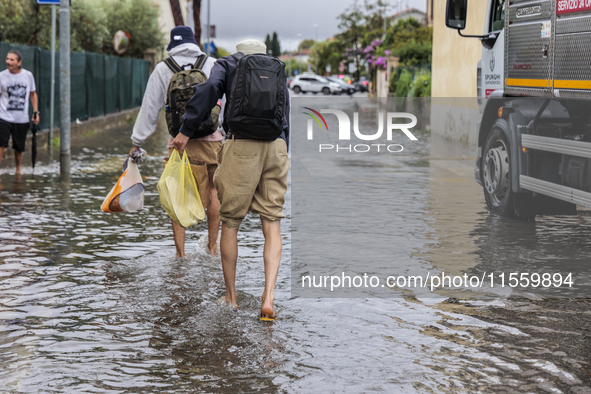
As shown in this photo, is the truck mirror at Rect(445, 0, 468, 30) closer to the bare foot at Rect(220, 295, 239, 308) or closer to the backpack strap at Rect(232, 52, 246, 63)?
the backpack strap at Rect(232, 52, 246, 63)

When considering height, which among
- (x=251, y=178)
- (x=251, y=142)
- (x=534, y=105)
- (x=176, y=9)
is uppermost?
(x=176, y=9)

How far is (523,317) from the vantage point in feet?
17.7

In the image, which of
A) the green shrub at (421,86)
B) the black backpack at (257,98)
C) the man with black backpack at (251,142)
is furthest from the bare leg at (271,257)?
the green shrub at (421,86)

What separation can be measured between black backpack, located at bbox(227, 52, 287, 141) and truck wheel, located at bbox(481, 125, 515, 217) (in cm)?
455

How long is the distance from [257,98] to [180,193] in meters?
1.44

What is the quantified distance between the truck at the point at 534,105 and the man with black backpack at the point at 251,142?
10.1 ft

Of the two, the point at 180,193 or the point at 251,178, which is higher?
the point at 251,178

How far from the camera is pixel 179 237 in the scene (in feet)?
23.4

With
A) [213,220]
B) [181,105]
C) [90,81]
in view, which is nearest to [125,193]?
[213,220]

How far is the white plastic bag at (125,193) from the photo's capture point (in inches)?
280

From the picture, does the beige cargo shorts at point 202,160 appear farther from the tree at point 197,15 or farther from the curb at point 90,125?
the tree at point 197,15

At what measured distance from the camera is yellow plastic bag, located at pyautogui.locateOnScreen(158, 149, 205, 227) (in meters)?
6.41

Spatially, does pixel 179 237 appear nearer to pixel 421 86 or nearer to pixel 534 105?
pixel 534 105

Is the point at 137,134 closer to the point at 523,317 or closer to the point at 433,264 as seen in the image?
the point at 433,264
